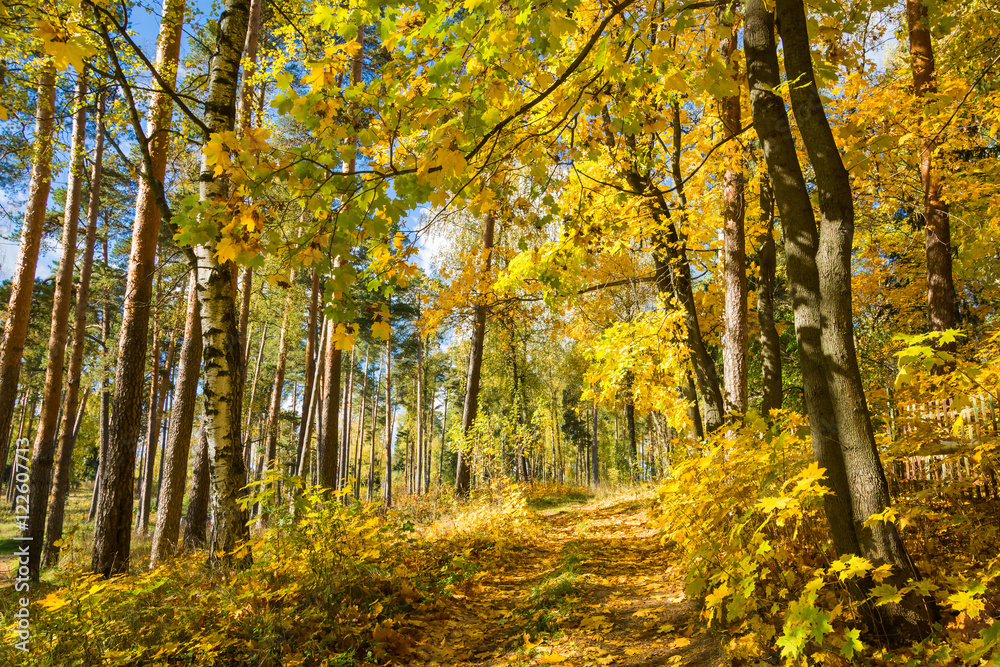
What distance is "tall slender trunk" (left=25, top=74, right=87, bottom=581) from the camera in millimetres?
7535

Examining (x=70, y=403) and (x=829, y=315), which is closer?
(x=829, y=315)

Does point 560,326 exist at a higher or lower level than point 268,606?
higher

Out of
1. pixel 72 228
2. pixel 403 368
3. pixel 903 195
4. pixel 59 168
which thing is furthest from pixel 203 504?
pixel 403 368

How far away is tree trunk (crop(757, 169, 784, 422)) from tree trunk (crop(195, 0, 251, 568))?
487 cm

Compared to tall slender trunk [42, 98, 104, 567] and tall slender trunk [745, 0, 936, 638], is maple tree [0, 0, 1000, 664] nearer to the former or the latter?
tall slender trunk [745, 0, 936, 638]

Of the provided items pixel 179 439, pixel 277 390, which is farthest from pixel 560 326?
pixel 277 390

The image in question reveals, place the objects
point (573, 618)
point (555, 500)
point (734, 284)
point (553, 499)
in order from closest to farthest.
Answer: point (573, 618)
point (734, 284)
point (555, 500)
point (553, 499)

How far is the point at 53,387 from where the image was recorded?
26.7ft

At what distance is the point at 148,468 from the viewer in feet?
53.6

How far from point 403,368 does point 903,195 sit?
26.9m

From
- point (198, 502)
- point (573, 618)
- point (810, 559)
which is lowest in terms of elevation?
point (573, 618)

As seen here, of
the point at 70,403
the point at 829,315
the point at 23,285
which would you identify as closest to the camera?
the point at 829,315

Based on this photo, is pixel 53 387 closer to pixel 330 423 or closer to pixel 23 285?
pixel 23 285

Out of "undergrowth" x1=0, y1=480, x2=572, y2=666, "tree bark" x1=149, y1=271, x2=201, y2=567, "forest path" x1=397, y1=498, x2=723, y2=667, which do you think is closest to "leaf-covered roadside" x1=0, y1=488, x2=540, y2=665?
"undergrowth" x1=0, y1=480, x2=572, y2=666
